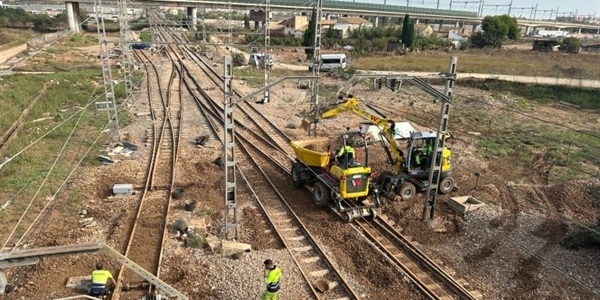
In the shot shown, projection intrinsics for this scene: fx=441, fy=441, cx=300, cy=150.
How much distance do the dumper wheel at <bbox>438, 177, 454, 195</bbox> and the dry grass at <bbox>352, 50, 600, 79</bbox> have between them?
33157 millimetres

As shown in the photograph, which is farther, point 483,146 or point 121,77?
point 121,77

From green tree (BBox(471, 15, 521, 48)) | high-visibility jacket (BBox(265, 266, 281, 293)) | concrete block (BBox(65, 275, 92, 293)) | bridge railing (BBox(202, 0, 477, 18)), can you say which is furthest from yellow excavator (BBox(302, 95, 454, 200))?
green tree (BBox(471, 15, 521, 48))

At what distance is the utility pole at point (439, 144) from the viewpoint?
12227mm

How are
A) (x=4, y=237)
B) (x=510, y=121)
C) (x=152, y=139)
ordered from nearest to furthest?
(x=4, y=237)
(x=152, y=139)
(x=510, y=121)

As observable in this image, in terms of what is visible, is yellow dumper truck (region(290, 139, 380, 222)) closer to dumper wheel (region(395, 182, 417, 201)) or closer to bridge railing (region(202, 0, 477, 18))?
dumper wheel (region(395, 182, 417, 201))

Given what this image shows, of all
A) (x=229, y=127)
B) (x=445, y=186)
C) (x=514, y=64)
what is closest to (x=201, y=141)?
(x=229, y=127)

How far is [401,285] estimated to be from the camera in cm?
1022

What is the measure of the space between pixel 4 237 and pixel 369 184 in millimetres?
10026

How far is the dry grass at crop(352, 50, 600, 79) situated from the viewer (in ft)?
151

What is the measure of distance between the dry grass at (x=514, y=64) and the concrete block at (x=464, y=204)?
33.5 metres

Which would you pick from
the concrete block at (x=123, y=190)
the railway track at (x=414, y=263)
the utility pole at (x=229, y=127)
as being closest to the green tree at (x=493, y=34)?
the railway track at (x=414, y=263)

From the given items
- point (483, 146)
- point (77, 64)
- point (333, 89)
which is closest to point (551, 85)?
point (333, 89)

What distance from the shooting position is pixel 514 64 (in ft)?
Answer: 176

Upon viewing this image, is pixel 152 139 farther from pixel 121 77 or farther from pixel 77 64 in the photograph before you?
pixel 77 64
